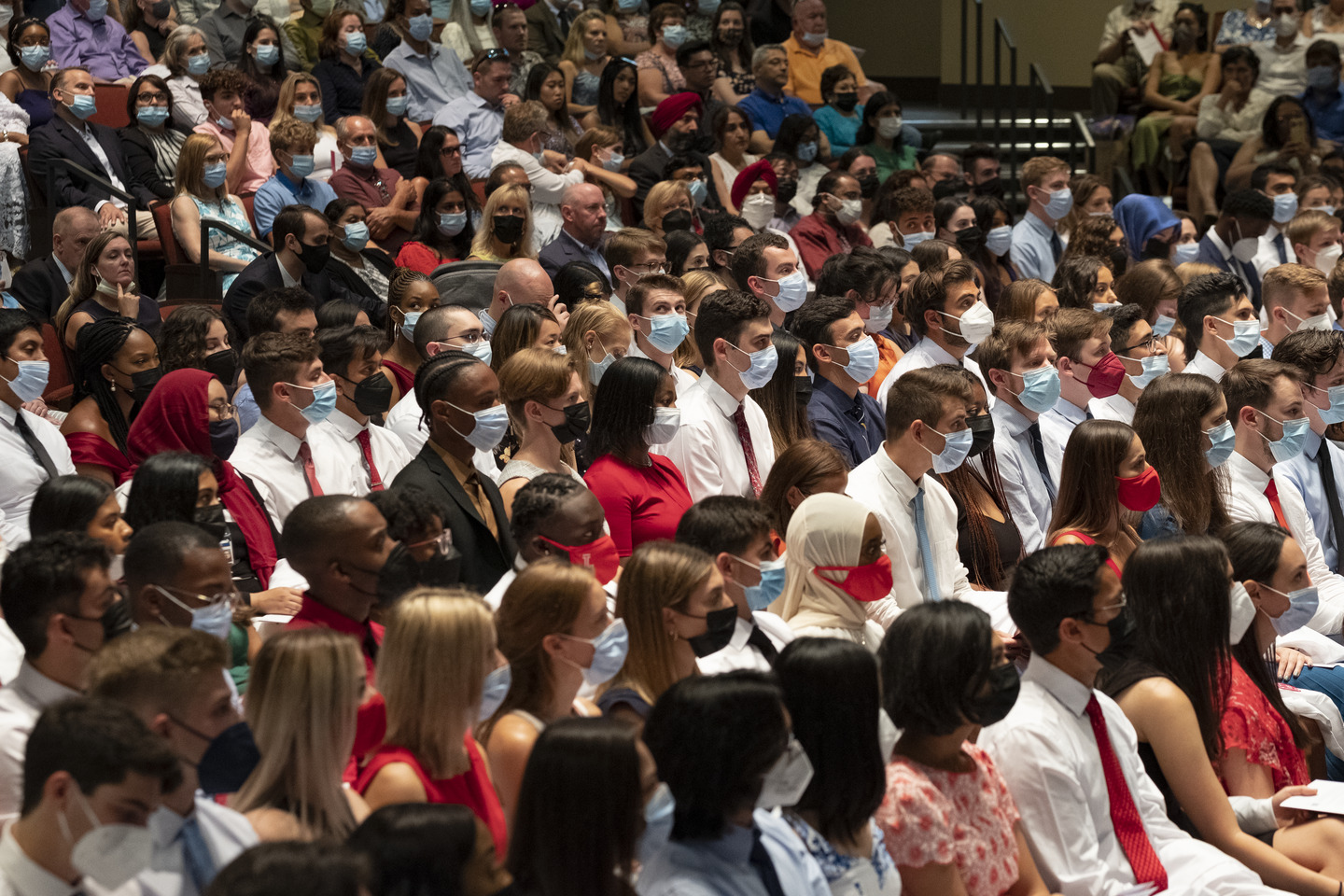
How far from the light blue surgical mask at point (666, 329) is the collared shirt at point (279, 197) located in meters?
2.80

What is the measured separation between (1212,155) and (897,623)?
960 cm

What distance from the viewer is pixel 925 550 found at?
5012mm

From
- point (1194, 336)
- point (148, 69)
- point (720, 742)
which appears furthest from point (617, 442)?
point (148, 69)

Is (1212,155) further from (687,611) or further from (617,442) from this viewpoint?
(687,611)

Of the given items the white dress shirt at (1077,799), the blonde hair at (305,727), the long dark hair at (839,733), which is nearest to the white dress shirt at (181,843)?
the blonde hair at (305,727)

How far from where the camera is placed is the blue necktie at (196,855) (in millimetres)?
2547

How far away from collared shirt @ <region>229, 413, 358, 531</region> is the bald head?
3278 millimetres

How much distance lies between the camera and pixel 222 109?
29.2ft

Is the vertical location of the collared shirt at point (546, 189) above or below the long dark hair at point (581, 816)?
below

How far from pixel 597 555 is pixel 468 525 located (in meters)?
0.63

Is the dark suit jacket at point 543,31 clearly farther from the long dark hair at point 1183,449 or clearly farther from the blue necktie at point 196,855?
the blue necktie at point 196,855

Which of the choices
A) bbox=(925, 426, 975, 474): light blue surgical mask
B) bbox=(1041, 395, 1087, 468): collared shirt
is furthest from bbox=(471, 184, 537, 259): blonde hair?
bbox=(925, 426, 975, 474): light blue surgical mask

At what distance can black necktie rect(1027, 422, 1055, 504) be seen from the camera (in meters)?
5.92

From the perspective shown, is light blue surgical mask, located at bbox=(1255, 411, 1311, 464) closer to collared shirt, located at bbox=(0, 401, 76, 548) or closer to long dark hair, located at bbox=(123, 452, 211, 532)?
long dark hair, located at bbox=(123, 452, 211, 532)
